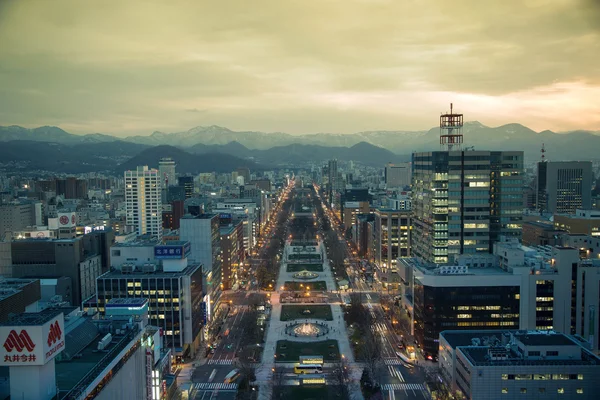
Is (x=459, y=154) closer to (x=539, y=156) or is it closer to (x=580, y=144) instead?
(x=580, y=144)

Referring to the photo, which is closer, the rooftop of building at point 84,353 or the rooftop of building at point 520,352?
the rooftop of building at point 84,353

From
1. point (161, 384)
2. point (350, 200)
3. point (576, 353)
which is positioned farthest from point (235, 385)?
point (350, 200)

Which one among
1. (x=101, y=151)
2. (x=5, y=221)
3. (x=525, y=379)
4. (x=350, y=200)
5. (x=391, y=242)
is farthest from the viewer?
→ (x=101, y=151)

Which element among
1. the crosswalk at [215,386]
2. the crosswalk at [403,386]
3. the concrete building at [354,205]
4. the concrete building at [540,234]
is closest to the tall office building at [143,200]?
the concrete building at [354,205]

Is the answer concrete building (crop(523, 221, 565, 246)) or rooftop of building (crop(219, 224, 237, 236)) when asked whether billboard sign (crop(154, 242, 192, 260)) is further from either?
concrete building (crop(523, 221, 565, 246))

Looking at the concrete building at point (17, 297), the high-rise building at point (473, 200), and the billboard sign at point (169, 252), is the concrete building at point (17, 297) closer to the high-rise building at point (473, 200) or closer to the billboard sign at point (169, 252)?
the billboard sign at point (169, 252)

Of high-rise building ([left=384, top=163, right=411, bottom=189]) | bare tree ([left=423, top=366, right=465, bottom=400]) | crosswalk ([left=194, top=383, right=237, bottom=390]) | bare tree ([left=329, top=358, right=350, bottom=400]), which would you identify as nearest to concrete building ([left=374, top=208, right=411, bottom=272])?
bare tree ([left=329, top=358, right=350, bottom=400])
